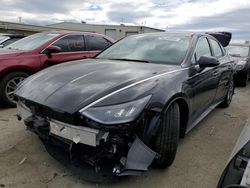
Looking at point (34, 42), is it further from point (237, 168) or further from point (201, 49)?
point (237, 168)

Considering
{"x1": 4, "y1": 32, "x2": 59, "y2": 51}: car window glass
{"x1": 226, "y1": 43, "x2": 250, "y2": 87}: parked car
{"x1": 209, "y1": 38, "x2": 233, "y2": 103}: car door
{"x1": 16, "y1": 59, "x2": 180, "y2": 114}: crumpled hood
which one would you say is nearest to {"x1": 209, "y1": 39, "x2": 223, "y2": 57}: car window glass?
{"x1": 209, "y1": 38, "x2": 233, "y2": 103}: car door

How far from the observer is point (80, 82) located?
228cm

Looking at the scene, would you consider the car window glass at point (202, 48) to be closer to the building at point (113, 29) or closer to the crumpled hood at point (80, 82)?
the crumpled hood at point (80, 82)

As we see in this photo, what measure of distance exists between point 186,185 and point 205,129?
5.38 feet

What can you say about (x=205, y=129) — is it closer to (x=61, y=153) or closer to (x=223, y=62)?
(x=223, y=62)

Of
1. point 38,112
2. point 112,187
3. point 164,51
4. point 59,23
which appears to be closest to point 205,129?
point 164,51

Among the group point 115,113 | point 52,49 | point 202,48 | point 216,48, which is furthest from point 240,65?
point 115,113

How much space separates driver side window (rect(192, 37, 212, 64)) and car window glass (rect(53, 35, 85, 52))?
2831mm

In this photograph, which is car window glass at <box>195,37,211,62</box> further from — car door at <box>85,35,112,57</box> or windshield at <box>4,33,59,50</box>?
windshield at <box>4,33,59,50</box>

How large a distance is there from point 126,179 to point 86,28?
31917 mm

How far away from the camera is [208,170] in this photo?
8.29 feet

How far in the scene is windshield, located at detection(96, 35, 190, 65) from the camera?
9.75ft

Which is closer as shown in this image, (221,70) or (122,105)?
(122,105)

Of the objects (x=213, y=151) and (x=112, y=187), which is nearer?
(x=112, y=187)
